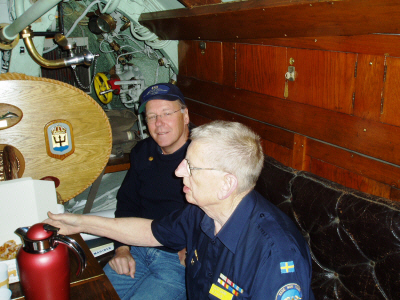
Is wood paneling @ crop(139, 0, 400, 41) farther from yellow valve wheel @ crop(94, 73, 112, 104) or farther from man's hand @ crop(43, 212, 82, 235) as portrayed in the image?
man's hand @ crop(43, 212, 82, 235)

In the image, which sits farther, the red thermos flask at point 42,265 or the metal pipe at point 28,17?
the metal pipe at point 28,17

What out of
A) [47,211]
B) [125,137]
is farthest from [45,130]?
[125,137]

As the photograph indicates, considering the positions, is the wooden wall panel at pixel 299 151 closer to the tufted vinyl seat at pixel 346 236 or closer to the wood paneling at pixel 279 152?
the wood paneling at pixel 279 152

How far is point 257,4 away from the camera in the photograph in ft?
5.13

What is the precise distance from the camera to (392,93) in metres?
1.31

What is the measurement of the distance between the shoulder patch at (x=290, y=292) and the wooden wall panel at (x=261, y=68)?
112 cm

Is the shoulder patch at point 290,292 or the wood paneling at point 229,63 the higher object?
the wood paneling at point 229,63

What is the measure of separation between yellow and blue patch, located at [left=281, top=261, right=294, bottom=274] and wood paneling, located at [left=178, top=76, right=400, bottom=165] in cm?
65

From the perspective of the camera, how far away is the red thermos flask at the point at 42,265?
1006 mm

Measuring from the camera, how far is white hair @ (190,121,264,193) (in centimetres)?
111

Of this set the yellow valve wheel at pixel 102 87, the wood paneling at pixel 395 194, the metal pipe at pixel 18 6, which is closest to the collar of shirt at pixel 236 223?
the wood paneling at pixel 395 194

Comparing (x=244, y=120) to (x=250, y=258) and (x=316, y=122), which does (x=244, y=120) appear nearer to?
(x=316, y=122)

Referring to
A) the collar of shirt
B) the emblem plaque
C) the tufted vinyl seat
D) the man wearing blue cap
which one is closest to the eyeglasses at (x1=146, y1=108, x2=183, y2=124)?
the man wearing blue cap

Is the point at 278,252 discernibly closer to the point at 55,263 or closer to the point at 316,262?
the point at 316,262
